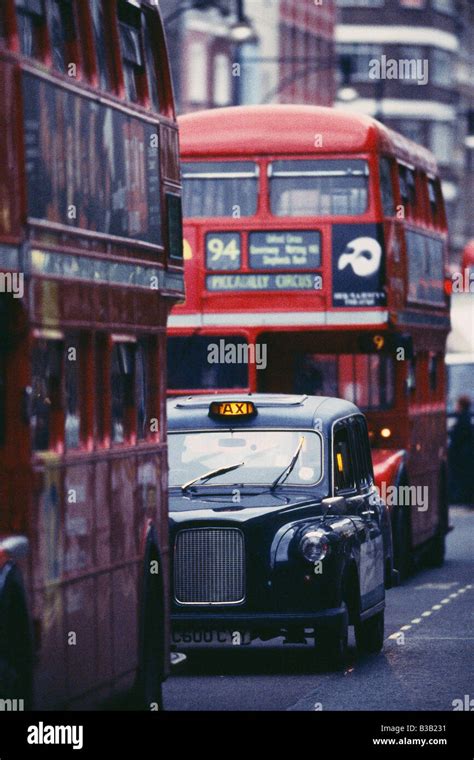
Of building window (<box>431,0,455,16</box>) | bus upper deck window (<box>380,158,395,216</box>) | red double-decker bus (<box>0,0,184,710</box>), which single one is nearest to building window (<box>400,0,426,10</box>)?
building window (<box>431,0,455,16</box>)

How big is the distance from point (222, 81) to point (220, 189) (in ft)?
175

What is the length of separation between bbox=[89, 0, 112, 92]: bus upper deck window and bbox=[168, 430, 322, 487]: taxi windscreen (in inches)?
196

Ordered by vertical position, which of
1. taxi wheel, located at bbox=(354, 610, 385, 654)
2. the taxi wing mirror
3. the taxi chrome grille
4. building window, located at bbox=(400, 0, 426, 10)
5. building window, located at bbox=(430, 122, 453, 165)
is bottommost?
taxi wheel, located at bbox=(354, 610, 385, 654)

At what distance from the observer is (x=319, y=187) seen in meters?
25.0

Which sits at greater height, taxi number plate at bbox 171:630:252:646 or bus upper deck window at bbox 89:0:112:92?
bus upper deck window at bbox 89:0:112:92

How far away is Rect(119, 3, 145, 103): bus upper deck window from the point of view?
44.7 ft

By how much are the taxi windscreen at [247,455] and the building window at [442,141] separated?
270 ft

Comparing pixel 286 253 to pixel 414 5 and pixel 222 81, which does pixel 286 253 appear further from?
pixel 414 5

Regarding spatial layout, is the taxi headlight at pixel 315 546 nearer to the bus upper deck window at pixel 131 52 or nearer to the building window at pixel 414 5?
the bus upper deck window at pixel 131 52

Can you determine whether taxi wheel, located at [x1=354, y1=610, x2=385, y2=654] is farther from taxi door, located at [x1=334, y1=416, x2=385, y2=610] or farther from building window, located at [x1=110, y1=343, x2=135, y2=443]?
building window, located at [x1=110, y1=343, x2=135, y2=443]

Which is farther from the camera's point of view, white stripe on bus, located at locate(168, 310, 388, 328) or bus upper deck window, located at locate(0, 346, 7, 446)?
white stripe on bus, located at locate(168, 310, 388, 328)

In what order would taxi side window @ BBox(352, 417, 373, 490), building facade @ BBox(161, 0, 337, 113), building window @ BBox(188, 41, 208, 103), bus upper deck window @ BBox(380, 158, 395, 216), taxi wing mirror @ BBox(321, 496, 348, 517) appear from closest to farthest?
1. taxi wing mirror @ BBox(321, 496, 348, 517)
2. taxi side window @ BBox(352, 417, 373, 490)
3. bus upper deck window @ BBox(380, 158, 395, 216)
4. building facade @ BBox(161, 0, 337, 113)
5. building window @ BBox(188, 41, 208, 103)

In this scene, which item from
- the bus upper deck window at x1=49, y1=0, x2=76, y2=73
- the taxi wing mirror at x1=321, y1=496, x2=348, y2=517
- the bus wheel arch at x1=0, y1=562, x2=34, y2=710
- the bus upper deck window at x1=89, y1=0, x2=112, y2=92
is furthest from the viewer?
the taxi wing mirror at x1=321, y1=496, x2=348, y2=517
